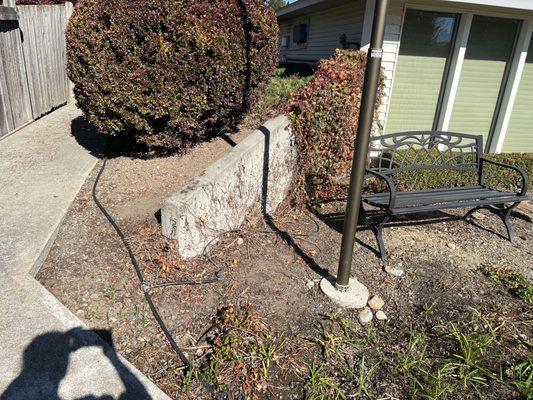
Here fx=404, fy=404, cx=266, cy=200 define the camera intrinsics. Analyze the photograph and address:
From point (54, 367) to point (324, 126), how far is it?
3299mm

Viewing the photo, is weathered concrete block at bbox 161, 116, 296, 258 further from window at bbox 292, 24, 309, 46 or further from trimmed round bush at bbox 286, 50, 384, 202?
window at bbox 292, 24, 309, 46

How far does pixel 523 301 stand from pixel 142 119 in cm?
426

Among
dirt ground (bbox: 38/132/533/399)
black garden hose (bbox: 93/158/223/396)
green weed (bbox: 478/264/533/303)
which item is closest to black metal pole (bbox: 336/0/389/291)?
dirt ground (bbox: 38/132/533/399)

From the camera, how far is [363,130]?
2.58 meters

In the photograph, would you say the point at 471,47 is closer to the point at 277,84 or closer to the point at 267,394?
the point at 277,84

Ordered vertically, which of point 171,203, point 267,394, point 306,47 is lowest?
point 267,394

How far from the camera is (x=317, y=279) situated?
3.38 meters

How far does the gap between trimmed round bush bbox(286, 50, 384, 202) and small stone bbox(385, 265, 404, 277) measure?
1.38 m

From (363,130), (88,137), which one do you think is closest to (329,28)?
(88,137)

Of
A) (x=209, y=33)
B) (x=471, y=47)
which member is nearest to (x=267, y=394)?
(x=209, y=33)

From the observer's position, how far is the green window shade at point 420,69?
6.59 m

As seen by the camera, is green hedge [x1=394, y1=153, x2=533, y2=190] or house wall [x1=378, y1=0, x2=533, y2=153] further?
house wall [x1=378, y1=0, x2=533, y2=153]

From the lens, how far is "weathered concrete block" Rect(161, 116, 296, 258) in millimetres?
3258

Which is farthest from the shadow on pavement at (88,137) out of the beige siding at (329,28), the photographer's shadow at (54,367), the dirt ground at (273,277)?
the beige siding at (329,28)
